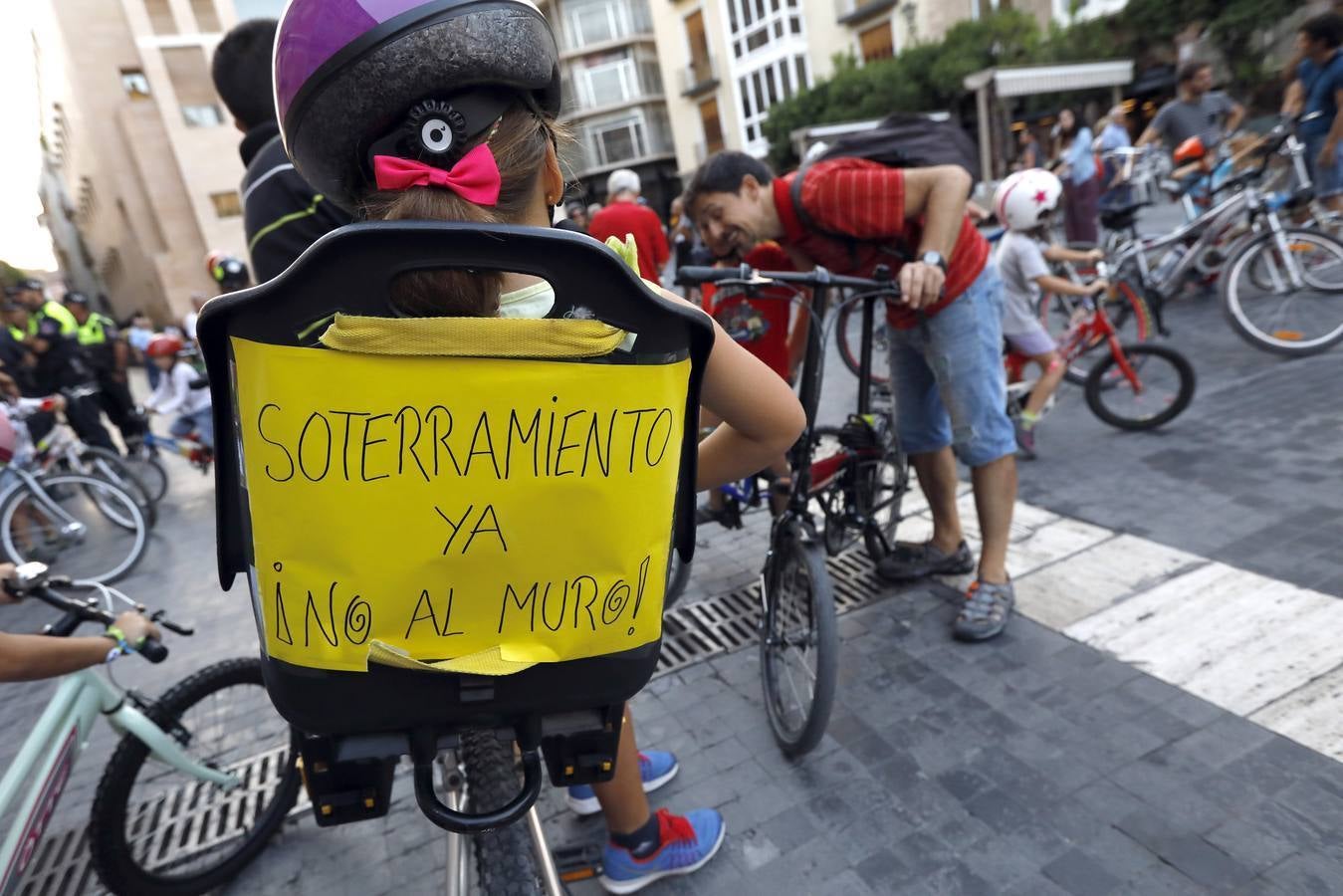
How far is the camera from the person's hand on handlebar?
250 centimetres

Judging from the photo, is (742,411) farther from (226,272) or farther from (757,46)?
(757,46)

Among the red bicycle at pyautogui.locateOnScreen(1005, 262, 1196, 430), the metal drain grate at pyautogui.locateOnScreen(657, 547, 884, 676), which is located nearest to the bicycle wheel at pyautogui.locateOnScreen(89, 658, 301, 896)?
the metal drain grate at pyautogui.locateOnScreen(657, 547, 884, 676)

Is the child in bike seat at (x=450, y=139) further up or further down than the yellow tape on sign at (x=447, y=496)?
further up

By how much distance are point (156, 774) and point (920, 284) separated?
2.96 m

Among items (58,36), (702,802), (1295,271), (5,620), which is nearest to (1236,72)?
(1295,271)

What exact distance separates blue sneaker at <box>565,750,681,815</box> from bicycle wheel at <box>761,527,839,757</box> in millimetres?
369

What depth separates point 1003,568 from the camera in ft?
9.95

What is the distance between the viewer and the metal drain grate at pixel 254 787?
2.42 metres

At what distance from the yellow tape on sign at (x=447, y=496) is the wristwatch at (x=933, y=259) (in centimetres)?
183

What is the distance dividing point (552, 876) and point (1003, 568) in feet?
7.54

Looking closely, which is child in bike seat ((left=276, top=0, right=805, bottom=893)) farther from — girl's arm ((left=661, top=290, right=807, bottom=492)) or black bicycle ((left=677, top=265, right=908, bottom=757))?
black bicycle ((left=677, top=265, right=908, bottom=757))

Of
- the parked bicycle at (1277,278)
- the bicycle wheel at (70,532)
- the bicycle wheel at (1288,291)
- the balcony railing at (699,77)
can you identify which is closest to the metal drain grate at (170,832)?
the bicycle wheel at (70,532)

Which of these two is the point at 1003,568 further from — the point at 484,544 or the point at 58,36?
the point at 58,36

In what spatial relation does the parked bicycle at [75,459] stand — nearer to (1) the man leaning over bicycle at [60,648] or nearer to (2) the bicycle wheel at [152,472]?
(2) the bicycle wheel at [152,472]
